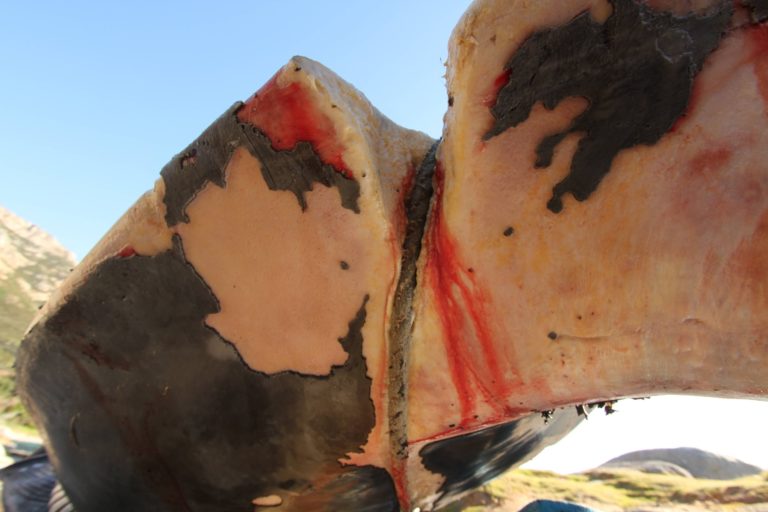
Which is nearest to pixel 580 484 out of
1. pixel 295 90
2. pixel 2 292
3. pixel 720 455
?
pixel 720 455

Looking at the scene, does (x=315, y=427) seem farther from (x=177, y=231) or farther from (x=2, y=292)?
(x=2, y=292)

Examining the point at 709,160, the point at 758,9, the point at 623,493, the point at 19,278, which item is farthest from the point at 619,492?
the point at 19,278

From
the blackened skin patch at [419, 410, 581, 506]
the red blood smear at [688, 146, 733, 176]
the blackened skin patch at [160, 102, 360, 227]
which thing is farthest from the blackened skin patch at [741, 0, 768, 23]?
the blackened skin patch at [419, 410, 581, 506]

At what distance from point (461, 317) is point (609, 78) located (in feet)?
1.75

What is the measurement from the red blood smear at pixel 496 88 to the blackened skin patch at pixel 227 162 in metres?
0.30

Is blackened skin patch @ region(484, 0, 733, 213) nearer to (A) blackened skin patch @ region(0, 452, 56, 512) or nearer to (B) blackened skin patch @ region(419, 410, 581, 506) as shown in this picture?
(B) blackened skin patch @ region(419, 410, 581, 506)

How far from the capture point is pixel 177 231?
4.02 feet

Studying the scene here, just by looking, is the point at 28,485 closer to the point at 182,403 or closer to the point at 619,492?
the point at 182,403

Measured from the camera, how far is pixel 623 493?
269 inches

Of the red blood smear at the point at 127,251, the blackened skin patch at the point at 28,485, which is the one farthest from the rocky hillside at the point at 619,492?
the red blood smear at the point at 127,251

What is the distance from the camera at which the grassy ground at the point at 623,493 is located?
20.0ft

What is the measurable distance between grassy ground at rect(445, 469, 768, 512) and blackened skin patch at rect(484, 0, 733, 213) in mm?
5416

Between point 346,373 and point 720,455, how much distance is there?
13.9m

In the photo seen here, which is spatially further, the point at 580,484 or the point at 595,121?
the point at 580,484
